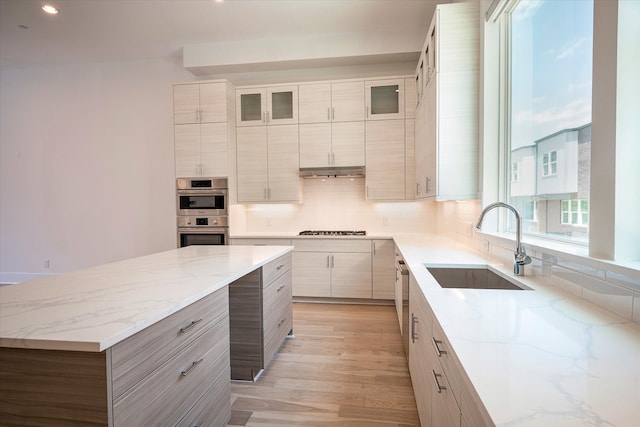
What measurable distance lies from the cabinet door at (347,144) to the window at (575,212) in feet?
8.41

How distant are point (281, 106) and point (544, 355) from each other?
3.94 meters

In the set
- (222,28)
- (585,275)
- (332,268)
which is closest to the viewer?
(585,275)

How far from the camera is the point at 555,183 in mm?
1786

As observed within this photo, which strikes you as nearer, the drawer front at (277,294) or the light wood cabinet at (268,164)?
the drawer front at (277,294)

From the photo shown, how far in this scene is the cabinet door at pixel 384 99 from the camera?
3.96m

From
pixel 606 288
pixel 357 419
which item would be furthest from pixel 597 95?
pixel 357 419

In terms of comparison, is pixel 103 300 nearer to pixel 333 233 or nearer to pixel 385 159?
pixel 333 233

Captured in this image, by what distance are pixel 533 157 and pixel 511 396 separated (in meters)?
1.86

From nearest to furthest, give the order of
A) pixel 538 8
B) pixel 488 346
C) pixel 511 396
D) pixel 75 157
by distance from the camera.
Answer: pixel 511 396
pixel 488 346
pixel 538 8
pixel 75 157

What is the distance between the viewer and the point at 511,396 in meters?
0.63

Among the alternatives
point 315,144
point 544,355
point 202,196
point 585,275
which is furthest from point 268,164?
point 544,355

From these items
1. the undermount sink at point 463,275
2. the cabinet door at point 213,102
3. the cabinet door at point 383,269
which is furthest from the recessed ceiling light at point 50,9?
the undermount sink at point 463,275

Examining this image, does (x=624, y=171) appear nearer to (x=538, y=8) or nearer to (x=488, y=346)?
(x=488, y=346)

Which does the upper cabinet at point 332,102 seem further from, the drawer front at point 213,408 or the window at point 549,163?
the drawer front at point 213,408
